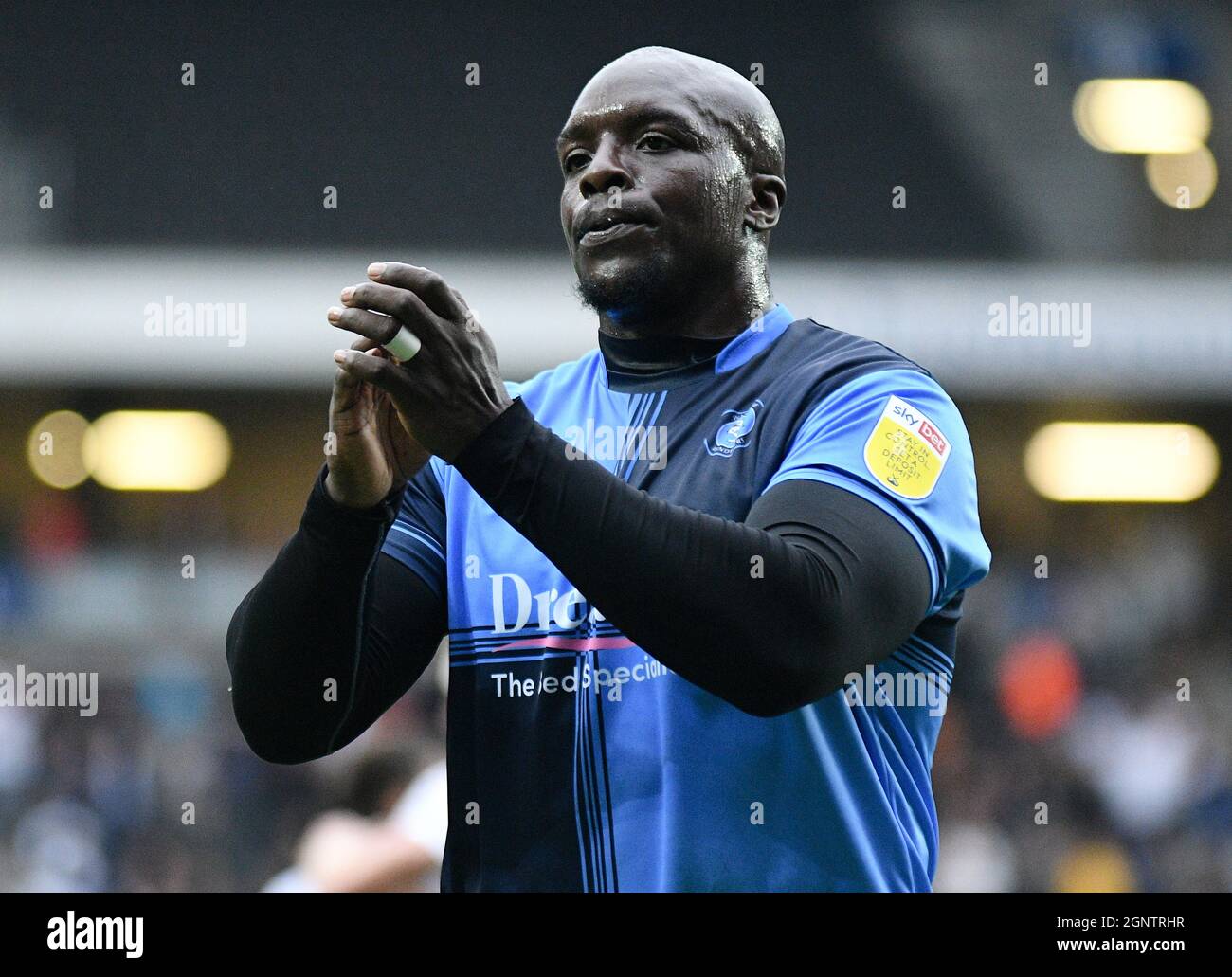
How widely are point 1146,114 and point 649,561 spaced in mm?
8666

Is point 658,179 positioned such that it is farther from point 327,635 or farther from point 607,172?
point 327,635

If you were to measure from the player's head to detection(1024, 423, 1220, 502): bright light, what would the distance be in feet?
27.2

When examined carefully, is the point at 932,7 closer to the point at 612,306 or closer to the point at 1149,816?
the point at 1149,816

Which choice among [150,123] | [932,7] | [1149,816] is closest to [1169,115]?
[932,7]

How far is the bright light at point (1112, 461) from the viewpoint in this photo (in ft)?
32.7

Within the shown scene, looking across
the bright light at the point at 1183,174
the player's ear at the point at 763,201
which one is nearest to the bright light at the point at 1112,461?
the bright light at the point at 1183,174

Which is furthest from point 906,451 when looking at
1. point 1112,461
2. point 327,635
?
point 1112,461

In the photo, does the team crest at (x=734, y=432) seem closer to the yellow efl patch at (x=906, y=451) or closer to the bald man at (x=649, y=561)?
the bald man at (x=649, y=561)

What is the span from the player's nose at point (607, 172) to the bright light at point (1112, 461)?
8431mm

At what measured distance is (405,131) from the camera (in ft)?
29.1

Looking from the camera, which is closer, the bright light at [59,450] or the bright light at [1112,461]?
the bright light at [1112,461]

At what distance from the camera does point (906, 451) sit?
6.30 feet

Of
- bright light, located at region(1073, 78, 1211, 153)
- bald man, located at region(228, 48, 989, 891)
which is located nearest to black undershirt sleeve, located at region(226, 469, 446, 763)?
bald man, located at region(228, 48, 989, 891)

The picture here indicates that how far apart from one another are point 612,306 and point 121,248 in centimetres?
834
